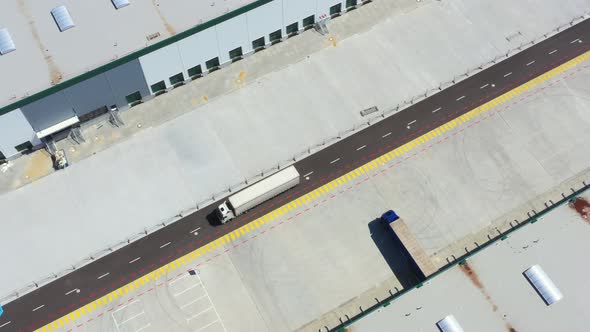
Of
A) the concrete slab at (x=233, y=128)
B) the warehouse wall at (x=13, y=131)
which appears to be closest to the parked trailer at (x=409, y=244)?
the concrete slab at (x=233, y=128)

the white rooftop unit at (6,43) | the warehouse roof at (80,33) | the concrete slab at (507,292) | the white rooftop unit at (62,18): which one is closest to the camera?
the concrete slab at (507,292)

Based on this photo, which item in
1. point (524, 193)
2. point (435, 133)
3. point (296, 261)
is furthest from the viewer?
point (435, 133)

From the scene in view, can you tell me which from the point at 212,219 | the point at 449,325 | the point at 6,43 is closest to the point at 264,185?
the point at 212,219

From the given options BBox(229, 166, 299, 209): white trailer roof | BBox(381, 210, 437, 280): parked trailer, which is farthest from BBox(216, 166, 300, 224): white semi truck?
BBox(381, 210, 437, 280): parked trailer

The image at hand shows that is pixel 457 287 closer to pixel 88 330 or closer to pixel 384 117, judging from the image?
pixel 384 117

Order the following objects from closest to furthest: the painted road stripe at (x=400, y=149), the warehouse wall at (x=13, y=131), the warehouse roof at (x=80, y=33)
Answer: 1. the painted road stripe at (x=400, y=149)
2. the warehouse roof at (x=80, y=33)
3. the warehouse wall at (x=13, y=131)

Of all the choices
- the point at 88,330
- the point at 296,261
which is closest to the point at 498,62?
the point at 296,261

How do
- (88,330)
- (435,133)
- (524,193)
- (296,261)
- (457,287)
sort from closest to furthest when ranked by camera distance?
1. (457,287)
2. (88,330)
3. (296,261)
4. (524,193)
5. (435,133)

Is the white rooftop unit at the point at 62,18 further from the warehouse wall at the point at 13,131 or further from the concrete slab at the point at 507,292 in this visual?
the concrete slab at the point at 507,292
